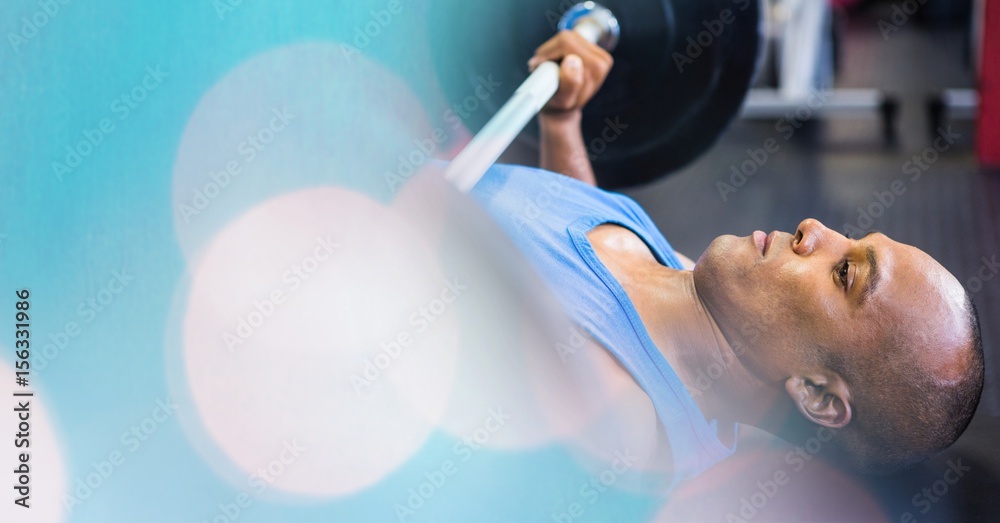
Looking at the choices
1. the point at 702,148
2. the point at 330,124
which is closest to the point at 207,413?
the point at 330,124

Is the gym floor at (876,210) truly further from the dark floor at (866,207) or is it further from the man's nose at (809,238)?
the man's nose at (809,238)

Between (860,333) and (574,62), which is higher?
(574,62)

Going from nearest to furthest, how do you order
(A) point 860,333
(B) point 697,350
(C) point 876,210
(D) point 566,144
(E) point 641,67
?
(A) point 860,333, (B) point 697,350, (D) point 566,144, (E) point 641,67, (C) point 876,210

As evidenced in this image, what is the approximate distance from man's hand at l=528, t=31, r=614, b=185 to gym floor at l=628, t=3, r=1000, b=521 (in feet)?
1.67

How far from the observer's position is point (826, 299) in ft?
3.10

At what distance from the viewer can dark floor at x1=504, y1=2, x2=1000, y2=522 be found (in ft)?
3.54

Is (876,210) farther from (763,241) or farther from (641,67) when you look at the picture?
(763,241)

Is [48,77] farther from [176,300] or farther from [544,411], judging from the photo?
[544,411]

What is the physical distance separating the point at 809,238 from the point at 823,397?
18 centimetres

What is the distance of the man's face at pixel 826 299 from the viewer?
91cm

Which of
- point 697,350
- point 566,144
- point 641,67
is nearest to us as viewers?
point 697,350

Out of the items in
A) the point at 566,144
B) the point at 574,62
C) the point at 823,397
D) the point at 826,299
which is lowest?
the point at 823,397

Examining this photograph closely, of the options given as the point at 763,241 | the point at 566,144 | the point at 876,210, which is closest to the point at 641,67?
the point at 566,144

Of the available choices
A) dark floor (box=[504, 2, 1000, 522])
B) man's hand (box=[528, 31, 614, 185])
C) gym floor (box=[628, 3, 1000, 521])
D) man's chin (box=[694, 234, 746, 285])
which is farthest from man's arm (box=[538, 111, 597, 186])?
gym floor (box=[628, 3, 1000, 521])
